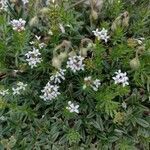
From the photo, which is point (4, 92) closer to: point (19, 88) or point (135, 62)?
point (19, 88)

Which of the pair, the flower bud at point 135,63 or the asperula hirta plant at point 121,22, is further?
the asperula hirta plant at point 121,22

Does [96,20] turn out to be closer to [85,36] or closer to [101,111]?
[85,36]

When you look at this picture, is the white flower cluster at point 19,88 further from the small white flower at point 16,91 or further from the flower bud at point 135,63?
the flower bud at point 135,63

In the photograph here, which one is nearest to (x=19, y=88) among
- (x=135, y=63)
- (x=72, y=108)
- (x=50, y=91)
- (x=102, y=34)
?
(x=50, y=91)

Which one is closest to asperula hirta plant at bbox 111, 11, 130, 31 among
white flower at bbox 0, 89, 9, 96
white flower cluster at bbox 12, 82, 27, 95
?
white flower cluster at bbox 12, 82, 27, 95

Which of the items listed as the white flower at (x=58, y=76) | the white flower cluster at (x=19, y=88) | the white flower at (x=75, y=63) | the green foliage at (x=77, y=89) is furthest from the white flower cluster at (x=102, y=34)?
the white flower cluster at (x=19, y=88)

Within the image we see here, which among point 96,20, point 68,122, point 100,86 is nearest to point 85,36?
point 96,20
